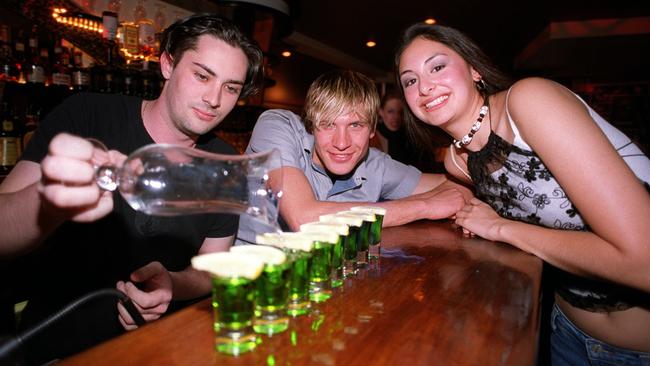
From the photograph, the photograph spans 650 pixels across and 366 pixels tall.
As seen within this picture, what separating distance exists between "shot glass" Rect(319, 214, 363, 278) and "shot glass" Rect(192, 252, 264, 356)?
18.1 inches

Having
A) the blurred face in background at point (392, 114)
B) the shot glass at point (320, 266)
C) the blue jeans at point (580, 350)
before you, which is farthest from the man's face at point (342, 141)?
the blurred face in background at point (392, 114)

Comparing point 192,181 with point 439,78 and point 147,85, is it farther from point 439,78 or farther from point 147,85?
point 147,85

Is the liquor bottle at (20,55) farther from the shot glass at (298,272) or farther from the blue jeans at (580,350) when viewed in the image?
the blue jeans at (580,350)

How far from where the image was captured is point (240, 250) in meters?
0.85

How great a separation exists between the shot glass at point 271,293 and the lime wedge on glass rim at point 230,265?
4cm

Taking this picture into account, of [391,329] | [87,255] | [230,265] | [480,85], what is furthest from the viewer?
[480,85]

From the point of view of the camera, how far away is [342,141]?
2.04 metres

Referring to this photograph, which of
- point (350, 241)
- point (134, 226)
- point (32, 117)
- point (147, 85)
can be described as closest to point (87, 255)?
point (134, 226)

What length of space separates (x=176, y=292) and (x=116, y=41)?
2.97 m

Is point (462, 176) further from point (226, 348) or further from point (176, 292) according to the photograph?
point (226, 348)

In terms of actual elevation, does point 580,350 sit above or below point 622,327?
below

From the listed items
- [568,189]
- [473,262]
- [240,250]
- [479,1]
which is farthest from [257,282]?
[479,1]

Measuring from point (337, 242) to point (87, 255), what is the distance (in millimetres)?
1115

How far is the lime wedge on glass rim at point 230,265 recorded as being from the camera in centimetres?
71
